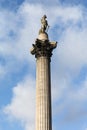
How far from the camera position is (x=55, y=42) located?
125 ft

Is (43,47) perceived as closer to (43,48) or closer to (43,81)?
(43,48)

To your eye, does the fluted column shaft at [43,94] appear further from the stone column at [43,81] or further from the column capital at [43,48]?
the column capital at [43,48]

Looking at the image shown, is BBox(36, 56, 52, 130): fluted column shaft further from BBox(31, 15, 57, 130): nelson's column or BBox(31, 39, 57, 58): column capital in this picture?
BBox(31, 39, 57, 58): column capital

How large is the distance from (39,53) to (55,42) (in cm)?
185

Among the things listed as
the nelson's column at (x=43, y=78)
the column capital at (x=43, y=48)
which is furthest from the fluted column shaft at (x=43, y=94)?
the column capital at (x=43, y=48)

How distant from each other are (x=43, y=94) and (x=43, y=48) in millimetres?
4493

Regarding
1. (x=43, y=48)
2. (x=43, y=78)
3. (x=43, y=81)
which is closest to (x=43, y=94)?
(x=43, y=81)

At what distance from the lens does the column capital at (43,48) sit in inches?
1483

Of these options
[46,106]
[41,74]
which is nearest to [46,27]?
[41,74]

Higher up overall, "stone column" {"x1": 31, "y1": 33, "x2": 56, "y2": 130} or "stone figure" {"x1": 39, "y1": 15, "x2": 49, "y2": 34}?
"stone figure" {"x1": 39, "y1": 15, "x2": 49, "y2": 34}

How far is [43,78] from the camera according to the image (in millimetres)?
36438

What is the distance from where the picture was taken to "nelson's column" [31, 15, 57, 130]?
3497 cm

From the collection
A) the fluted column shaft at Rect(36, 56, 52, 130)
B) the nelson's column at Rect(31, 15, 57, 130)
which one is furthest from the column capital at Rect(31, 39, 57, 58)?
the fluted column shaft at Rect(36, 56, 52, 130)

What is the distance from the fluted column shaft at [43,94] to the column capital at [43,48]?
1.26 feet
